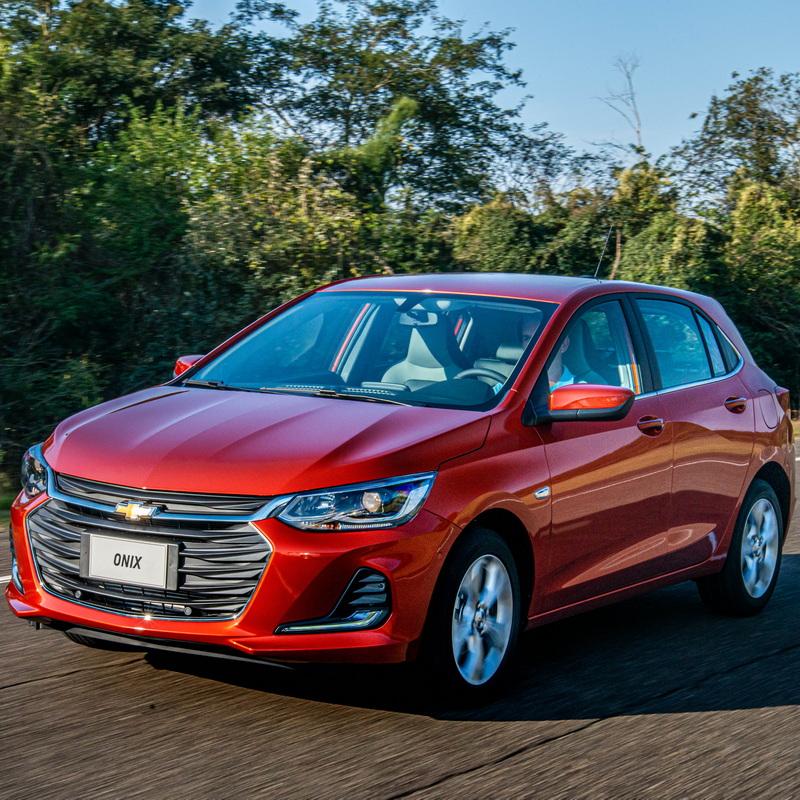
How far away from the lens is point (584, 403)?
4.96 meters

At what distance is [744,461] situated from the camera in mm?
6332

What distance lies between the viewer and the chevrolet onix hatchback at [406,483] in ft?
13.4

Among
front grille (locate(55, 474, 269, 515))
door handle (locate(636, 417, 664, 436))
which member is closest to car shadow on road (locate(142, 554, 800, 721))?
front grille (locate(55, 474, 269, 515))

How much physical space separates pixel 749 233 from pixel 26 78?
14859 mm

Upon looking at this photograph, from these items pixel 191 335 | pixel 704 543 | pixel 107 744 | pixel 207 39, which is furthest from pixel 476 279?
pixel 207 39

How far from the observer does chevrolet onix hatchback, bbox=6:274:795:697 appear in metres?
4.07

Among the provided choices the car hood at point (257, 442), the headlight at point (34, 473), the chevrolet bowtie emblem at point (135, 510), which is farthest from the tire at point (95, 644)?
the chevrolet bowtie emblem at point (135, 510)

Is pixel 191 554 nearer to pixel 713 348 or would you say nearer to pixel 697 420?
pixel 697 420

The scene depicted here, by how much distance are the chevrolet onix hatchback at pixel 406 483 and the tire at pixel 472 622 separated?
0.03ft

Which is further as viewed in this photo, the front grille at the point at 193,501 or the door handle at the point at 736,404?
the door handle at the point at 736,404

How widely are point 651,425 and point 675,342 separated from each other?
81 cm

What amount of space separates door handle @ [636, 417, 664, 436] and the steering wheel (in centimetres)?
78

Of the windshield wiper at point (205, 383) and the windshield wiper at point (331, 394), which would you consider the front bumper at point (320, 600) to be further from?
the windshield wiper at point (205, 383)

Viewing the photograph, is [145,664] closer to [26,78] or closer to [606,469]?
[606,469]
